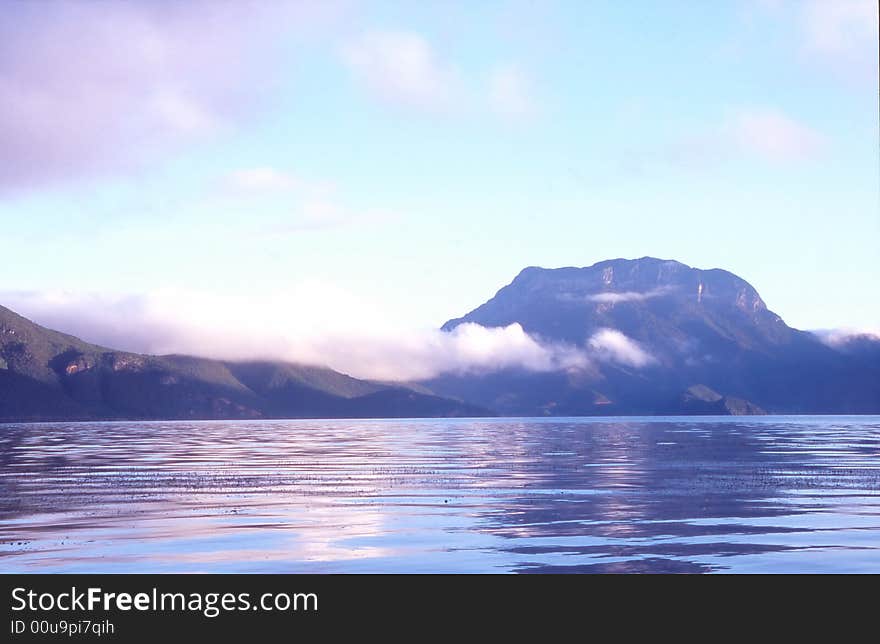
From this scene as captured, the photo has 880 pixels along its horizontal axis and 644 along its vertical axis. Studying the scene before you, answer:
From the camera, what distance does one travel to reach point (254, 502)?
5659 cm

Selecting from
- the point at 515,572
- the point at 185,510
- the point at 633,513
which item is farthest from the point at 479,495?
the point at 515,572

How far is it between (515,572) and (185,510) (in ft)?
79.8
